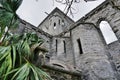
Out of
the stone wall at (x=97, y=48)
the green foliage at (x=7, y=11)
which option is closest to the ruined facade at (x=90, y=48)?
the stone wall at (x=97, y=48)

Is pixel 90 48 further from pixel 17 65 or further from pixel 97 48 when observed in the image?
pixel 17 65

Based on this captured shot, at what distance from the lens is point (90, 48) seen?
750 centimetres

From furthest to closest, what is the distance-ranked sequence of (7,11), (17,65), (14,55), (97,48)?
(97,48), (7,11), (17,65), (14,55)

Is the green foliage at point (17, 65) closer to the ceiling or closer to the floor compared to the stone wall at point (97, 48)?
closer to the floor

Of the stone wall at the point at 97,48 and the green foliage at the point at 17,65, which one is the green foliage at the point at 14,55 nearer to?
the green foliage at the point at 17,65

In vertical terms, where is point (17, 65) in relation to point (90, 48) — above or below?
below

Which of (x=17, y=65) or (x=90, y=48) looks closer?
(x=17, y=65)

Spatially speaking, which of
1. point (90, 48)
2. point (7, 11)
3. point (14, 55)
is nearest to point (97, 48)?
point (90, 48)

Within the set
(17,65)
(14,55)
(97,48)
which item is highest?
(97,48)

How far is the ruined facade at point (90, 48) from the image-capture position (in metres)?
6.44

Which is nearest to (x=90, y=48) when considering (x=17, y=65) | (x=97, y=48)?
(x=97, y=48)

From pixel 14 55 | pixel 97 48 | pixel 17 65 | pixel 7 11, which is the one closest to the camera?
pixel 14 55

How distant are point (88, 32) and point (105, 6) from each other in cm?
250

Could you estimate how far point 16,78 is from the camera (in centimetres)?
212
